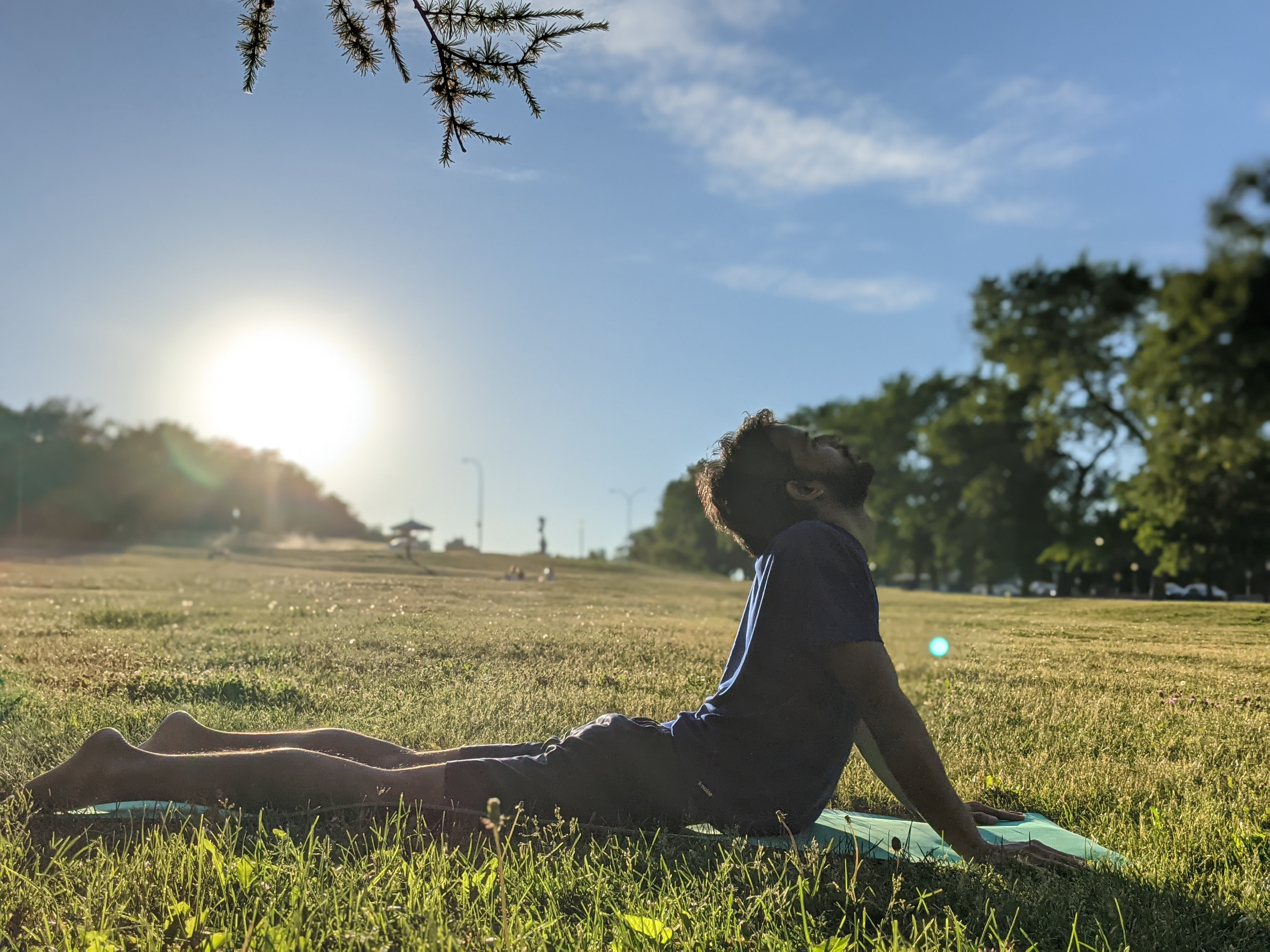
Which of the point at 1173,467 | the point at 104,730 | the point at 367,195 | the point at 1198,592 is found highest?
the point at 367,195

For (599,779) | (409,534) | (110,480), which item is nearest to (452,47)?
(599,779)

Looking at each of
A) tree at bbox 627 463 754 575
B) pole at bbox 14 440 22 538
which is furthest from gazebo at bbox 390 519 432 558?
pole at bbox 14 440 22 538

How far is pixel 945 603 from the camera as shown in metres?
10.1

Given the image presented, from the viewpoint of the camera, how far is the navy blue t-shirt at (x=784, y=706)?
3006 mm

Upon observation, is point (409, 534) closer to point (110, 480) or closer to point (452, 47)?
point (452, 47)

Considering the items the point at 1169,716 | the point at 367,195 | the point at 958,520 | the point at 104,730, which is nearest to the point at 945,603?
the point at 1169,716

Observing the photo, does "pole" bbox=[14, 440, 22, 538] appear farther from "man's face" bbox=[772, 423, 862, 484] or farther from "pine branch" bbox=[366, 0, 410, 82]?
"man's face" bbox=[772, 423, 862, 484]

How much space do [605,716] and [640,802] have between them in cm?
34

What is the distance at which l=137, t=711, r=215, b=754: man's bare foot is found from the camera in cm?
365

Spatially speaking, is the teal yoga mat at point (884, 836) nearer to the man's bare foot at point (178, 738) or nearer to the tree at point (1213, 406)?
the man's bare foot at point (178, 738)

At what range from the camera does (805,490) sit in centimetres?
332

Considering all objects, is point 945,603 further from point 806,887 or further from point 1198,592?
point 806,887

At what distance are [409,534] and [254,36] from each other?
15.4 m

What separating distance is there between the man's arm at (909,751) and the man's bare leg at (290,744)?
168 centimetres
